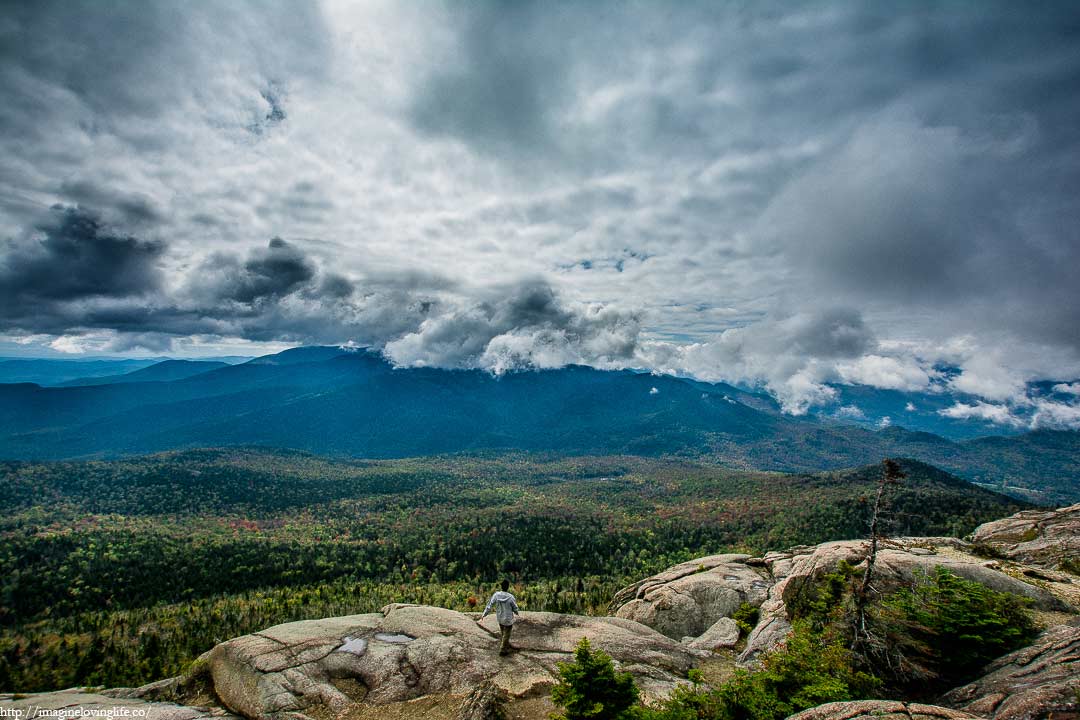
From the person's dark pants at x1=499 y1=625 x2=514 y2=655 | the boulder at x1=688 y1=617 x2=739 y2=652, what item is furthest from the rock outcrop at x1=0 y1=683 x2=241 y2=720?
the boulder at x1=688 y1=617 x2=739 y2=652

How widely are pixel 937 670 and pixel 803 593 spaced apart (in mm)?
12921

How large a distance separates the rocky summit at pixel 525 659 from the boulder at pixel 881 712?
5cm

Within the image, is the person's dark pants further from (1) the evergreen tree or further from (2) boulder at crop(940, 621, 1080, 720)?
(2) boulder at crop(940, 621, 1080, 720)

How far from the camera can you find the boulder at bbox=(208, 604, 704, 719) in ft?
68.5

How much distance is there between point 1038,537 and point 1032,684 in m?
36.9

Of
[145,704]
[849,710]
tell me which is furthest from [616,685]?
[145,704]

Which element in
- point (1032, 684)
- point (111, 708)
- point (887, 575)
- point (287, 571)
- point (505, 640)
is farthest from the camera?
point (287, 571)

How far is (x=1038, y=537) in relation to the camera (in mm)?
37875

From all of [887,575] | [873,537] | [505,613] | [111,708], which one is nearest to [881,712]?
[873,537]

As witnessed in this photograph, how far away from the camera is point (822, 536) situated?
139250 millimetres

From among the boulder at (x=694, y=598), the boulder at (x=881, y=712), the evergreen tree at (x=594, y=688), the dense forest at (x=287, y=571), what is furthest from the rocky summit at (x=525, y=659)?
the dense forest at (x=287, y=571)

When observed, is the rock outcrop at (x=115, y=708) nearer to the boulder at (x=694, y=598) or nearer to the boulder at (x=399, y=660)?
the boulder at (x=399, y=660)

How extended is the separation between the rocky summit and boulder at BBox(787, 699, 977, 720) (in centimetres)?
5

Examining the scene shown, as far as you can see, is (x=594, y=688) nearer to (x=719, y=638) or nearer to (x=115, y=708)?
(x=115, y=708)
